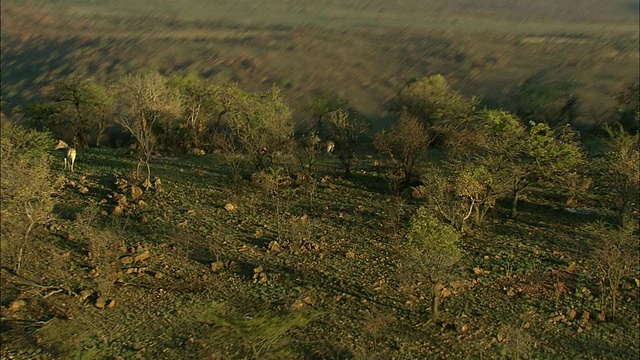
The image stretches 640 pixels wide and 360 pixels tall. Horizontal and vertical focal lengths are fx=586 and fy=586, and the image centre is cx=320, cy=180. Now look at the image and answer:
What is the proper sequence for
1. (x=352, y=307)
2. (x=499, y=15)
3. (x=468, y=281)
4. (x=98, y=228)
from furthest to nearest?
(x=499, y=15)
(x=98, y=228)
(x=468, y=281)
(x=352, y=307)

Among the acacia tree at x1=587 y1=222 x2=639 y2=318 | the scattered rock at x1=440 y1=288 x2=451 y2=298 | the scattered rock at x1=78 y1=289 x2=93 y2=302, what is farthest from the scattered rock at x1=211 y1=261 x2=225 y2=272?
the acacia tree at x1=587 y1=222 x2=639 y2=318

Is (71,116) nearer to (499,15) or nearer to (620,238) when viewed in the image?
(620,238)

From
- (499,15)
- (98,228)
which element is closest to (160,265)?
(98,228)

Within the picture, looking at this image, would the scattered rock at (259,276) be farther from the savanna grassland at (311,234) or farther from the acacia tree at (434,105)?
the acacia tree at (434,105)

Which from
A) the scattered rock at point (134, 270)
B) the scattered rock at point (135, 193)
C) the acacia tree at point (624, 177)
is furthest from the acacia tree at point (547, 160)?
the scattered rock at point (135, 193)

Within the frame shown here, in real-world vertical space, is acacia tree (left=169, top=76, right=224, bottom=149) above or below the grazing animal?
above

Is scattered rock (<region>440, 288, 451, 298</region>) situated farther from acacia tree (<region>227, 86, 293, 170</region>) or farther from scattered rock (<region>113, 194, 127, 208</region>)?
scattered rock (<region>113, 194, 127, 208</region>)
